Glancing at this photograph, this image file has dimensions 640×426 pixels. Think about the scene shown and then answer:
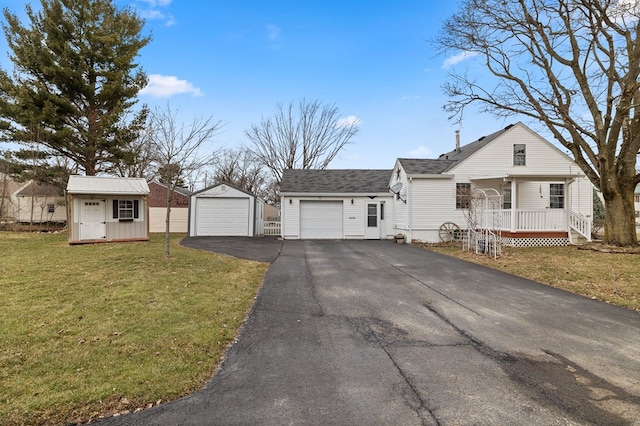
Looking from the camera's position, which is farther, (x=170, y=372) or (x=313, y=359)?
(x=313, y=359)

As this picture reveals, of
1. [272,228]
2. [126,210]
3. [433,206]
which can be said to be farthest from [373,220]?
[126,210]

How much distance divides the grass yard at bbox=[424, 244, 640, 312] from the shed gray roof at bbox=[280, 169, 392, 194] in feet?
23.7

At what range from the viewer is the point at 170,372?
10.0 ft

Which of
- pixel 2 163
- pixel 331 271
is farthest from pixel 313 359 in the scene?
pixel 2 163

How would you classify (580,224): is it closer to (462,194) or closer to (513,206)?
(513,206)

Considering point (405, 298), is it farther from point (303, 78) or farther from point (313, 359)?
point (303, 78)

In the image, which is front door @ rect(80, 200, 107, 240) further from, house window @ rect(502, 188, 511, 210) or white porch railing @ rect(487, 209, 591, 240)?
house window @ rect(502, 188, 511, 210)

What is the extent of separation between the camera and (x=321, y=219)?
1856cm

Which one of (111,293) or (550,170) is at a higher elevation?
(550,170)

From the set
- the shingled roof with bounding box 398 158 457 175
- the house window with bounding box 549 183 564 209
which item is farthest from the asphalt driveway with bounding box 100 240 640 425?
the house window with bounding box 549 183 564 209

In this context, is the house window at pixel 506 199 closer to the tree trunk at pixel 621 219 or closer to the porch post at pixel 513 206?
the porch post at pixel 513 206

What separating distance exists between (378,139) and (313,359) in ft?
80.7

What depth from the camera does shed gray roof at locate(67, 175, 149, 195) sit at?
1428 cm

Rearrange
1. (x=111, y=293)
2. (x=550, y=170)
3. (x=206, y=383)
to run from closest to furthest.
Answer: (x=206, y=383) → (x=111, y=293) → (x=550, y=170)
